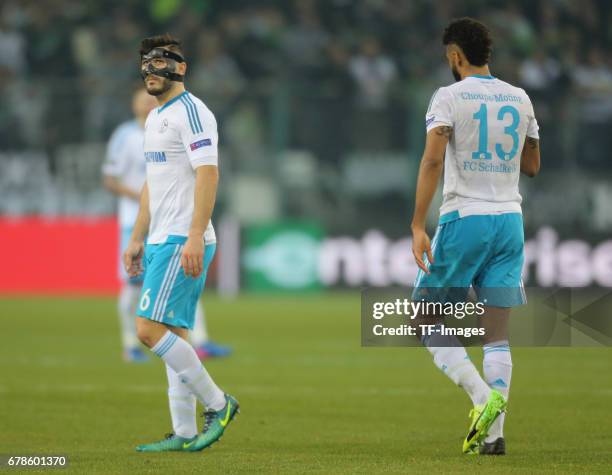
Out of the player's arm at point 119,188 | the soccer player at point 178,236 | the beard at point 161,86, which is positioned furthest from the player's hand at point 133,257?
the player's arm at point 119,188

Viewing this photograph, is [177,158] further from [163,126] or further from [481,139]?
[481,139]

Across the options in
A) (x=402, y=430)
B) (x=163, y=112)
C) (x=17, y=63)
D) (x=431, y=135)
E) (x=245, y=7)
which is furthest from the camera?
(x=245, y=7)

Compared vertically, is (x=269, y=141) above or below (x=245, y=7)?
below

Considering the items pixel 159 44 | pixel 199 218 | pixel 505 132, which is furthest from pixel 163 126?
pixel 505 132

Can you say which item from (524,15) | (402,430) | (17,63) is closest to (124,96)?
(17,63)

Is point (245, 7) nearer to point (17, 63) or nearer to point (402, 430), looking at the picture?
point (17, 63)

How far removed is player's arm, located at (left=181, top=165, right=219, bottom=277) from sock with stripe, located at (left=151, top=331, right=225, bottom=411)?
40 cm

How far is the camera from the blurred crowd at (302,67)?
792 inches

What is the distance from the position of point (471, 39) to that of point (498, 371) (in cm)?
169

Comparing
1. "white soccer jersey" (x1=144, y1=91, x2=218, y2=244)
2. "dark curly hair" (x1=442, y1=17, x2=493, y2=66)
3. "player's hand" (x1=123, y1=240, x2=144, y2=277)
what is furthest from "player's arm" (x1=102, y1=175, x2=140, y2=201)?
"dark curly hair" (x1=442, y1=17, x2=493, y2=66)

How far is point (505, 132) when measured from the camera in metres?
6.75

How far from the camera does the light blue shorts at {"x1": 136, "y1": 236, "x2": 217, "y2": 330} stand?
272 inches

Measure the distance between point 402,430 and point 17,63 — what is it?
1592 centimetres

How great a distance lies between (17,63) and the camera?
22406 mm
